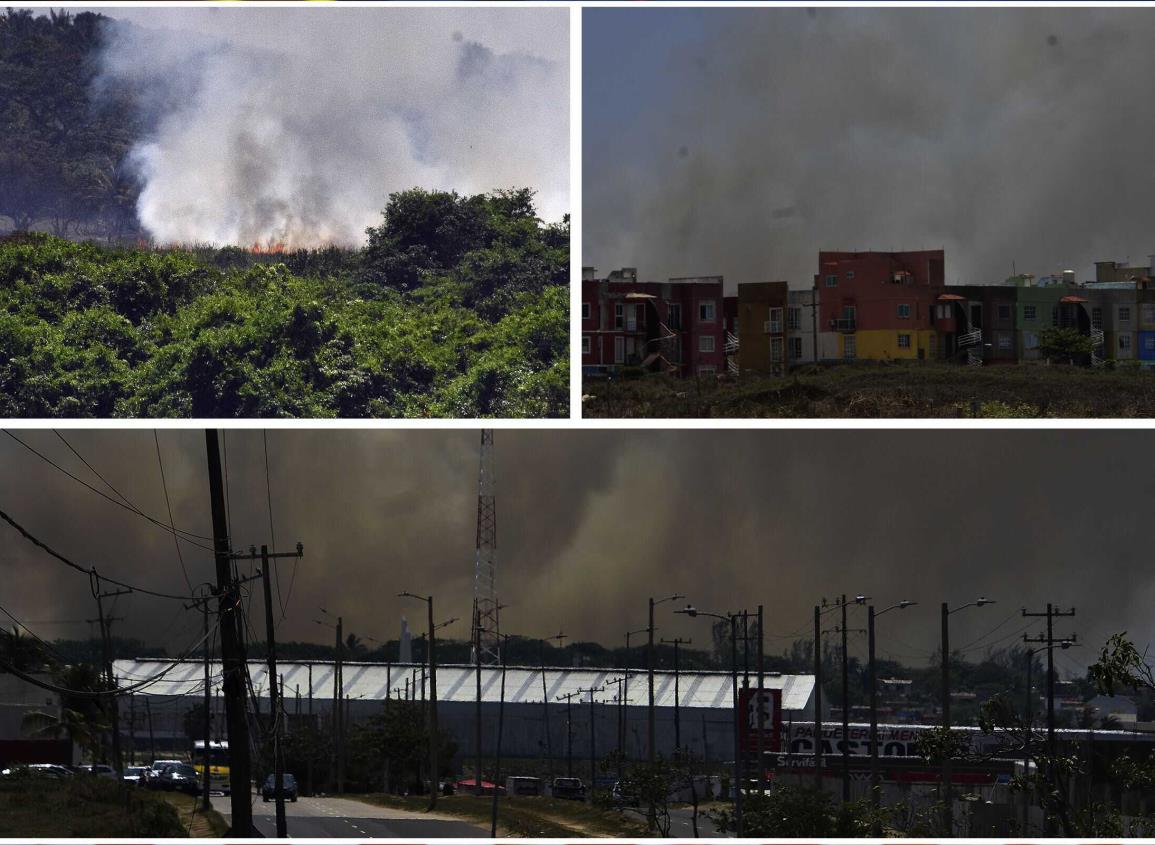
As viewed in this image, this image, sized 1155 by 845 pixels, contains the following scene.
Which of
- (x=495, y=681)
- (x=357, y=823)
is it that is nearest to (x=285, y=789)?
(x=495, y=681)

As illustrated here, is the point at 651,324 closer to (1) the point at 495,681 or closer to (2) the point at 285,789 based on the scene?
(2) the point at 285,789

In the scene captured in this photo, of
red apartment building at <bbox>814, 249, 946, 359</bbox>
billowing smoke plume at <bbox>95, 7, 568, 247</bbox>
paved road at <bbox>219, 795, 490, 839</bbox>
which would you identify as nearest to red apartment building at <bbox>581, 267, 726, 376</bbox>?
billowing smoke plume at <bbox>95, 7, 568, 247</bbox>

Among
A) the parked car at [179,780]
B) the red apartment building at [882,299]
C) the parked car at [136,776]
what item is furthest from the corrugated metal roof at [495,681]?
the red apartment building at [882,299]

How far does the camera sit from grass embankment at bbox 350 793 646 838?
2500cm

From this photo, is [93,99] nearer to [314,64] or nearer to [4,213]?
[4,213]

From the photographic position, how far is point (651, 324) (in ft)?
82.1

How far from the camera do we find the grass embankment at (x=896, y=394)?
24078mm

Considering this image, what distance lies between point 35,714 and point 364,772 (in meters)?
8.85

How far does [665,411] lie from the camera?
24688 millimetres

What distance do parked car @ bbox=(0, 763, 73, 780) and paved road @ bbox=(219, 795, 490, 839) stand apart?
3.01m

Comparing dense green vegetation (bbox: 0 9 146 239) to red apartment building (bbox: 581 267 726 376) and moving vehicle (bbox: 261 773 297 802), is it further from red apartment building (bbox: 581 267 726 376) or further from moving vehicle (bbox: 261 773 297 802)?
moving vehicle (bbox: 261 773 297 802)

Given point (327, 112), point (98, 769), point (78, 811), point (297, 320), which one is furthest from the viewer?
point (98, 769)

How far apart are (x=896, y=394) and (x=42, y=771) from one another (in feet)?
57.6

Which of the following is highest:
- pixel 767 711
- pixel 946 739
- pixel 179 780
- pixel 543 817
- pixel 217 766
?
pixel 946 739
